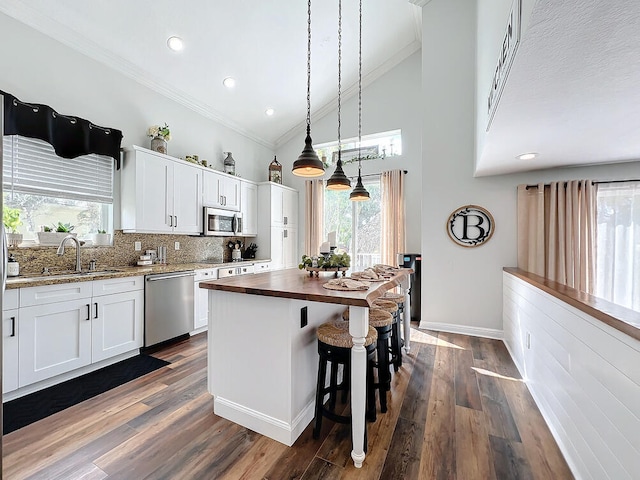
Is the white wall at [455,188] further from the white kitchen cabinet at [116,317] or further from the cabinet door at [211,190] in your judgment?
the white kitchen cabinet at [116,317]

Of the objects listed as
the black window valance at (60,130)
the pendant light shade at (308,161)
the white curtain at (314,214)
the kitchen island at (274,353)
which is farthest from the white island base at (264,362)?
the white curtain at (314,214)

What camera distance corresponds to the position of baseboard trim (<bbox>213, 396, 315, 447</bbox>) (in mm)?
1763

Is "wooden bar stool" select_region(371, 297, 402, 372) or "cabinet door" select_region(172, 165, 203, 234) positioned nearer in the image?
"wooden bar stool" select_region(371, 297, 402, 372)

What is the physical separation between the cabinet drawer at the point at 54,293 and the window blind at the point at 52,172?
43.2 inches

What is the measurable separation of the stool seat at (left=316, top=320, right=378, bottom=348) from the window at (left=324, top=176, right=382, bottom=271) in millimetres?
3344

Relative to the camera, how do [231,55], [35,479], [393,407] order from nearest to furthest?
1. [35,479]
2. [393,407]
3. [231,55]

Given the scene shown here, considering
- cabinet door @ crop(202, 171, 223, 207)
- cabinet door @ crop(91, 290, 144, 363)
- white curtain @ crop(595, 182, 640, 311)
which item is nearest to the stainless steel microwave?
cabinet door @ crop(202, 171, 223, 207)

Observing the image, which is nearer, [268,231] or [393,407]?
[393,407]

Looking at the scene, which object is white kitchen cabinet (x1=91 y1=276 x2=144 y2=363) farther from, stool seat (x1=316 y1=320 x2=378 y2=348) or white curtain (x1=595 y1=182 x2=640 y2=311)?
white curtain (x1=595 y1=182 x2=640 y2=311)

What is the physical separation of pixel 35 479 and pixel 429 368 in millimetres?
2845

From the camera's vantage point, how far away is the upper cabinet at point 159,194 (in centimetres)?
339

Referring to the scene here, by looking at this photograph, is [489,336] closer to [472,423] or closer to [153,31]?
[472,423]

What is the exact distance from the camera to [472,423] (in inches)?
77.5

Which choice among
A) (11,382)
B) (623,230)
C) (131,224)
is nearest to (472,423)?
(623,230)
